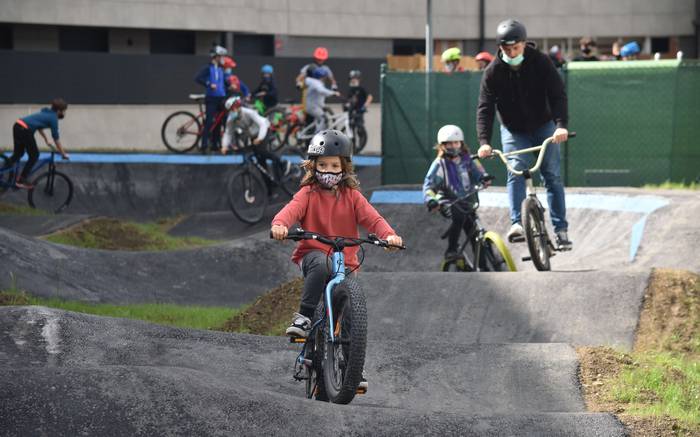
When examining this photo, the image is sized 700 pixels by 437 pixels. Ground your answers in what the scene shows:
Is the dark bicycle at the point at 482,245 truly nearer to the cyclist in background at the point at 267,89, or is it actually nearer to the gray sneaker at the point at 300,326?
Result: the gray sneaker at the point at 300,326

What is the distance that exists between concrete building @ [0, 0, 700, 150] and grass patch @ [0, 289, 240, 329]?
17039 millimetres

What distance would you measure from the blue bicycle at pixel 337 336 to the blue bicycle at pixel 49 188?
14.0 meters

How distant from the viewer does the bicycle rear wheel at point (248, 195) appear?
1783 cm

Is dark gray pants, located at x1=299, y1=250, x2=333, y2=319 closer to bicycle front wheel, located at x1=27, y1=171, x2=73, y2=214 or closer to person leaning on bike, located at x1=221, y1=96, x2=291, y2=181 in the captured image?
person leaning on bike, located at x1=221, y1=96, x2=291, y2=181

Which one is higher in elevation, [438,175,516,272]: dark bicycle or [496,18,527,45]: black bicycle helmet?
[496,18,527,45]: black bicycle helmet

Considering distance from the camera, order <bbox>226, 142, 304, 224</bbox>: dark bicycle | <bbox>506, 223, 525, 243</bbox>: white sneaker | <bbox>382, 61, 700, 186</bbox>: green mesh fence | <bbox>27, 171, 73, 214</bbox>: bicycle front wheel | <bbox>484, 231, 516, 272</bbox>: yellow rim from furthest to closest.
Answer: <bbox>27, 171, 73, 214</bbox>: bicycle front wheel < <bbox>226, 142, 304, 224</bbox>: dark bicycle < <bbox>382, 61, 700, 186</bbox>: green mesh fence < <bbox>484, 231, 516, 272</bbox>: yellow rim < <bbox>506, 223, 525, 243</bbox>: white sneaker

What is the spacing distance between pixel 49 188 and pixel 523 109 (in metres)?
12.0

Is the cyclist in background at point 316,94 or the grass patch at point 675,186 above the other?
the cyclist in background at point 316,94

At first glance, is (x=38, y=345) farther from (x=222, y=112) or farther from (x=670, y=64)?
(x=222, y=112)

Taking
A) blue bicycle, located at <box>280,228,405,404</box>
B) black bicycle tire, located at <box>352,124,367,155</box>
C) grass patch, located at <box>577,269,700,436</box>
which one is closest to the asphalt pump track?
grass patch, located at <box>577,269,700,436</box>

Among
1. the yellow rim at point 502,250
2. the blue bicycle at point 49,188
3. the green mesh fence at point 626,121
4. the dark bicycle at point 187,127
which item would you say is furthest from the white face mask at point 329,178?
the dark bicycle at point 187,127

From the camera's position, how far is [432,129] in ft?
59.6

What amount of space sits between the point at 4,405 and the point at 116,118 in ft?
80.9

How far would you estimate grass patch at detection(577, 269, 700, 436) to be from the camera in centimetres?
654
